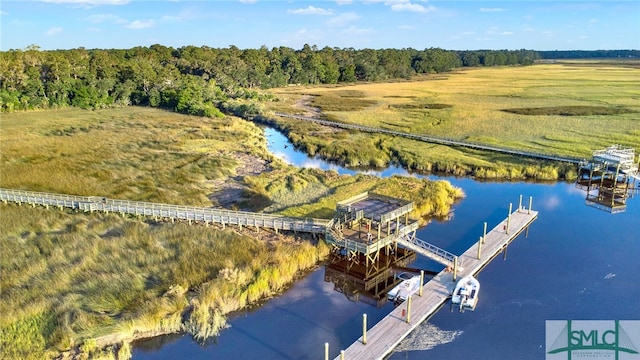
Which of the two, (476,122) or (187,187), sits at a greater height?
Result: (476,122)

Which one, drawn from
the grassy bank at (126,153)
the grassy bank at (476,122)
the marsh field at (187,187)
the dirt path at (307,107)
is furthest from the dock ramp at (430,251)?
the dirt path at (307,107)

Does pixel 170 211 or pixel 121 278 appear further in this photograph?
→ pixel 170 211

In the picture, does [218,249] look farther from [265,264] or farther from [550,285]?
[550,285]

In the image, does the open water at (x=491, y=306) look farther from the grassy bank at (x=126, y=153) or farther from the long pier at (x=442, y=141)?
the grassy bank at (x=126, y=153)

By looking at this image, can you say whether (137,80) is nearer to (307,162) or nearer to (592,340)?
(307,162)

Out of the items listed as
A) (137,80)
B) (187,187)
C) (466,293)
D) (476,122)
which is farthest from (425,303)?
(137,80)

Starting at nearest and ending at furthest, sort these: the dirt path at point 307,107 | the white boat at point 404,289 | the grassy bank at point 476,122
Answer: the white boat at point 404,289 < the grassy bank at point 476,122 < the dirt path at point 307,107
